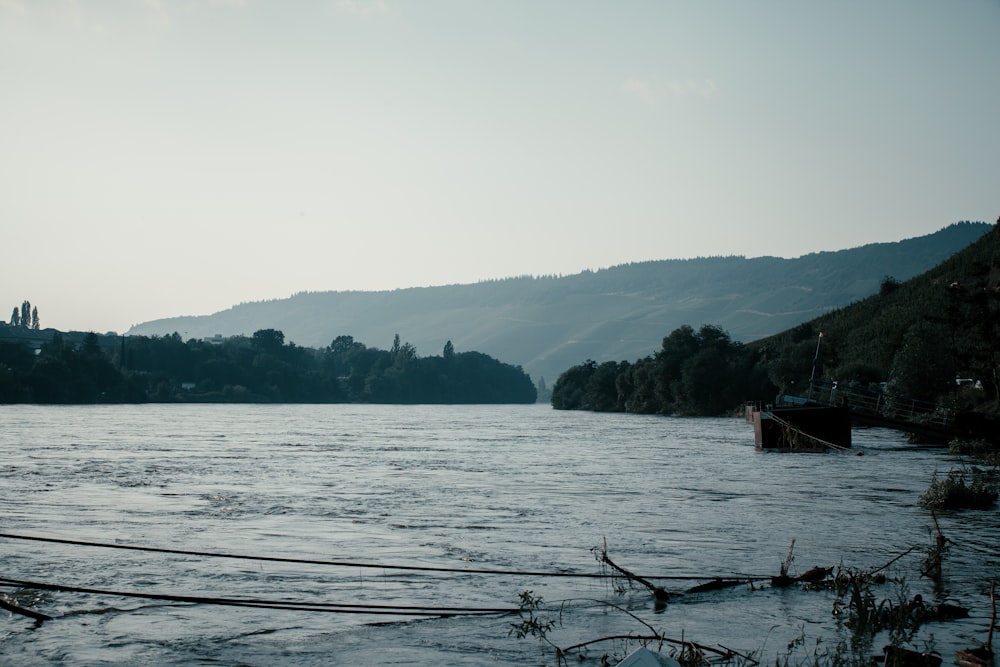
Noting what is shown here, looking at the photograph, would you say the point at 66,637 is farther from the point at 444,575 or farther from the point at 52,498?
the point at 52,498

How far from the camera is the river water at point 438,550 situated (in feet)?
43.4

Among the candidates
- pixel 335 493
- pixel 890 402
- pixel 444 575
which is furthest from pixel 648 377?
pixel 444 575

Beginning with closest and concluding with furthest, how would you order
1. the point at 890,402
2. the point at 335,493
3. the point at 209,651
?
the point at 209,651
the point at 335,493
the point at 890,402

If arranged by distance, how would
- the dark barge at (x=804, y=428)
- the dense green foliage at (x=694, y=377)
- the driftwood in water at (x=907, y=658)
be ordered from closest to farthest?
the driftwood in water at (x=907, y=658) < the dark barge at (x=804, y=428) < the dense green foliage at (x=694, y=377)

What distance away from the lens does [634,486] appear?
36562 mm

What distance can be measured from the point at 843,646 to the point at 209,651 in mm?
7719

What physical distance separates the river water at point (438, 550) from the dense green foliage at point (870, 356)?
96.6 feet

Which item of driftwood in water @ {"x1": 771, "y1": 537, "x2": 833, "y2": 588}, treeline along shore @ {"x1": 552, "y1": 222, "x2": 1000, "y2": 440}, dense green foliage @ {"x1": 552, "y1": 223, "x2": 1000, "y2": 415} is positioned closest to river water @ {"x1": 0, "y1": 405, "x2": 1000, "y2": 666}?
driftwood in water @ {"x1": 771, "y1": 537, "x2": 833, "y2": 588}

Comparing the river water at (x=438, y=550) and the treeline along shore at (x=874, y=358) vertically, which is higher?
the treeline along shore at (x=874, y=358)

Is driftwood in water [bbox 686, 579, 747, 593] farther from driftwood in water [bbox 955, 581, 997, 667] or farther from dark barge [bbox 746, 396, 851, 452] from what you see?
dark barge [bbox 746, 396, 851, 452]

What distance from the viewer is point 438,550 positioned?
2086cm

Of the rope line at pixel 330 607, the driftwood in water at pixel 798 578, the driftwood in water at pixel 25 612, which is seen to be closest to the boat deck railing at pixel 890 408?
the driftwood in water at pixel 798 578

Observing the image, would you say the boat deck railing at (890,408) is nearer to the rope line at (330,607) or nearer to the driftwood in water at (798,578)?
the driftwood in water at (798,578)

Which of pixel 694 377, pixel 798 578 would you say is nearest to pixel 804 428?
pixel 798 578
